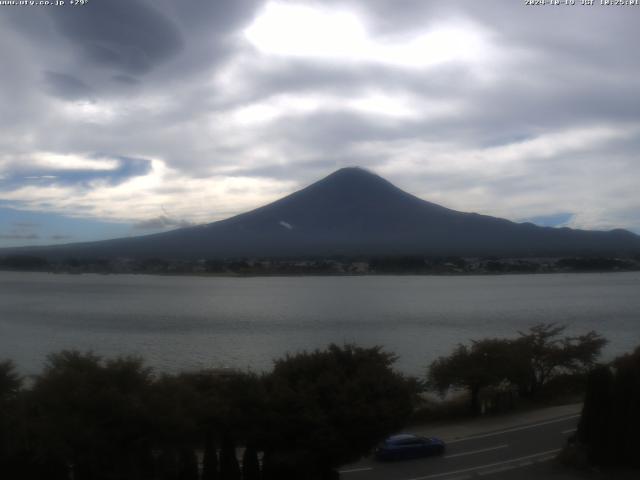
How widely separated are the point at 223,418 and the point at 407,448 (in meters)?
4.09

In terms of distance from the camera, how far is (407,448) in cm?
1166

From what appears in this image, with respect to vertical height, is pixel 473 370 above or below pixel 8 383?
below

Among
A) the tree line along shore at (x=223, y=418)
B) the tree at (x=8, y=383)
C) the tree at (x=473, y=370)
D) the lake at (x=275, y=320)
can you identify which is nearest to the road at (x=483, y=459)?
the tree line along shore at (x=223, y=418)

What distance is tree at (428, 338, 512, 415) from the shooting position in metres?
17.2

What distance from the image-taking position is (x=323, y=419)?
28.4ft

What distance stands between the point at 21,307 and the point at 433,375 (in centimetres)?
3329

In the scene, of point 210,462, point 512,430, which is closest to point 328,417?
point 210,462

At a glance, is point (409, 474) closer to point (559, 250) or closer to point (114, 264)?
point (114, 264)

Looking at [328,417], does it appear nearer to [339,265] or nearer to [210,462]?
[210,462]

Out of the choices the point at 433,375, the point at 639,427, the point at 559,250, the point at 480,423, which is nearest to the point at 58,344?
the point at 433,375

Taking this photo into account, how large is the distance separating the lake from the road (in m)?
8.35

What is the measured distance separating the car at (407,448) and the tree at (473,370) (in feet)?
17.1

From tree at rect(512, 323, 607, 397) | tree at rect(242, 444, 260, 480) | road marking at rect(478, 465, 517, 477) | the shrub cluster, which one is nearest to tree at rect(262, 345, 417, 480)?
the shrub cluster

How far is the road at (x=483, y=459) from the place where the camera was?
35.1 ft
